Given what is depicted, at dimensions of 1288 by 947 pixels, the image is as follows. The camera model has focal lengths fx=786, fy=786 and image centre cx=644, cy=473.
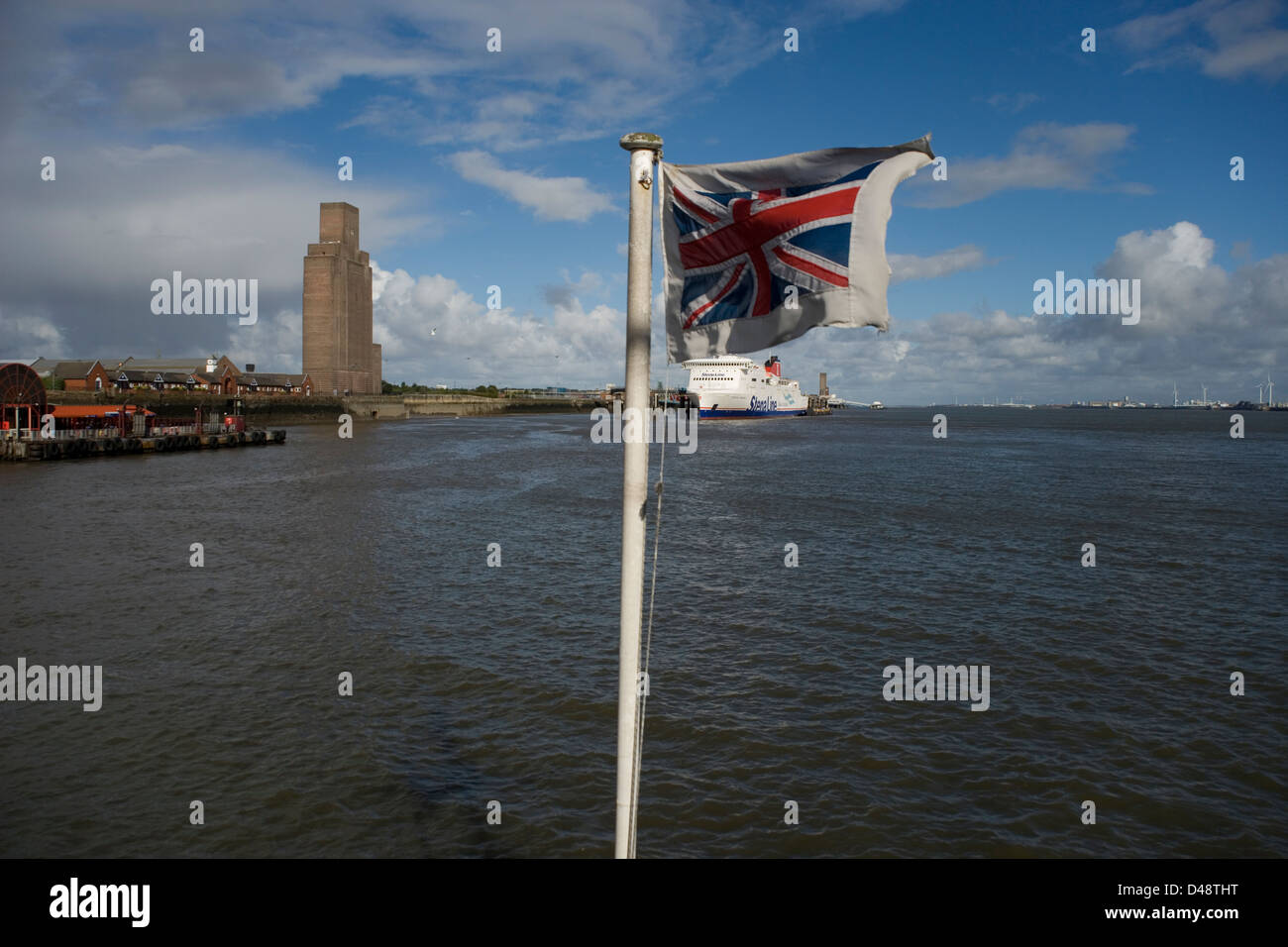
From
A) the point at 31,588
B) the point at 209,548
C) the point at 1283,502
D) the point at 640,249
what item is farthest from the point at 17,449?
the point at 1283,502

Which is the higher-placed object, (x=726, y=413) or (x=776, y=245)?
(x=726, y=413)

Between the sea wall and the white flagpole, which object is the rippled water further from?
the sea wall

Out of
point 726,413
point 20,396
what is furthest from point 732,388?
point 20,396

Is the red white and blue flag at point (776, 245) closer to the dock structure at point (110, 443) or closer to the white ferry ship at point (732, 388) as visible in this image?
the dock structure at point (110, 443)

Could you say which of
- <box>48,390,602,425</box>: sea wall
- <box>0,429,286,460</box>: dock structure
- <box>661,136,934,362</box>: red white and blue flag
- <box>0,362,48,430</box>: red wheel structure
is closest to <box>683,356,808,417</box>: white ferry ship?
<box>48,390,602,425</box>: sea wall

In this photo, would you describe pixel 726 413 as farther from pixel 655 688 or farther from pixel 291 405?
pixel 655 688

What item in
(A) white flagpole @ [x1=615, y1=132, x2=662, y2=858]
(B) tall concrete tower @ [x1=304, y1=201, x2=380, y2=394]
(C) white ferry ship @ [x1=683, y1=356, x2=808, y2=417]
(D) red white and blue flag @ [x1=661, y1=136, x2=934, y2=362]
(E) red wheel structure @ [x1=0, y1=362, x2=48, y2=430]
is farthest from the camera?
(B) tall concrete tower @ [x1=304, y1=201, x2=380, y2=394]
